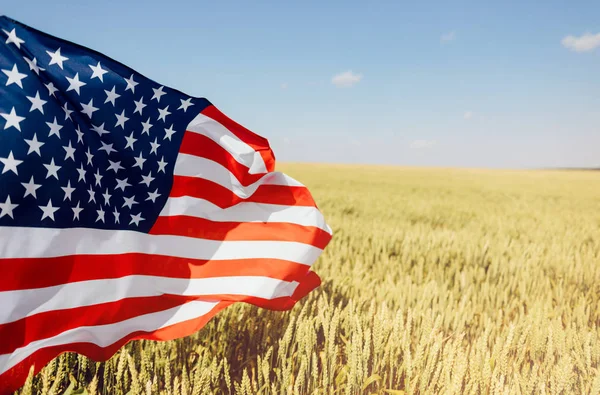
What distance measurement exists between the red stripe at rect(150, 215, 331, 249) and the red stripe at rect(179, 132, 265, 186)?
0.30 m

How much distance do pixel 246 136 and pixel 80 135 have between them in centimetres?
95

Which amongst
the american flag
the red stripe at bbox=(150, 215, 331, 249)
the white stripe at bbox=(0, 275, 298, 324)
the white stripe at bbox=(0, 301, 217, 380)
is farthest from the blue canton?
the white stripe at bbox=(0, 301, 217, 380)

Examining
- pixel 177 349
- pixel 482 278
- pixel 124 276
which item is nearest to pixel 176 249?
pixel 124 276

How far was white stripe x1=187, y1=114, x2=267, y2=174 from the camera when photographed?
2.26 meters

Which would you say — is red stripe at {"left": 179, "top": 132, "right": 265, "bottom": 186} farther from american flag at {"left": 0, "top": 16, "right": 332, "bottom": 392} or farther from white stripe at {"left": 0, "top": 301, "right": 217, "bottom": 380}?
white stripe at {"left": 0, "top": 301, "right": 217, "bottom": 380}

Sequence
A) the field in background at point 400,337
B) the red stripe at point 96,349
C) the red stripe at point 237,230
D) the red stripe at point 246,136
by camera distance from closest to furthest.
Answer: the red stripe at point 96,349
the field in background at point 400,337
the red stripe at point 237,230
the red stripe at point 246,136

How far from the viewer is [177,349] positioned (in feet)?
7.19

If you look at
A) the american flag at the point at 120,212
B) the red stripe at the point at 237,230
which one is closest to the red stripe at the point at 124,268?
the american flag at the point at 120,212

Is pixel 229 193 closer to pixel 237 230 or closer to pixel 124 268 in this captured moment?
pixel 237 230

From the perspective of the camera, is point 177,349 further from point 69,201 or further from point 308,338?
point 69,201

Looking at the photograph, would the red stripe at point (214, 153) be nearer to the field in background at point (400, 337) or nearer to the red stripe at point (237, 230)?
the red stripe at point (237, 230)

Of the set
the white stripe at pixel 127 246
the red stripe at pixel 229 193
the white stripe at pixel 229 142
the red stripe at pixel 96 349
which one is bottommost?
the red stripe at pixel 96 349

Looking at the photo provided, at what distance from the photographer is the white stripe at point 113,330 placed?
1.56 m

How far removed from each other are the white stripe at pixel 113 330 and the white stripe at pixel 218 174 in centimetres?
72
